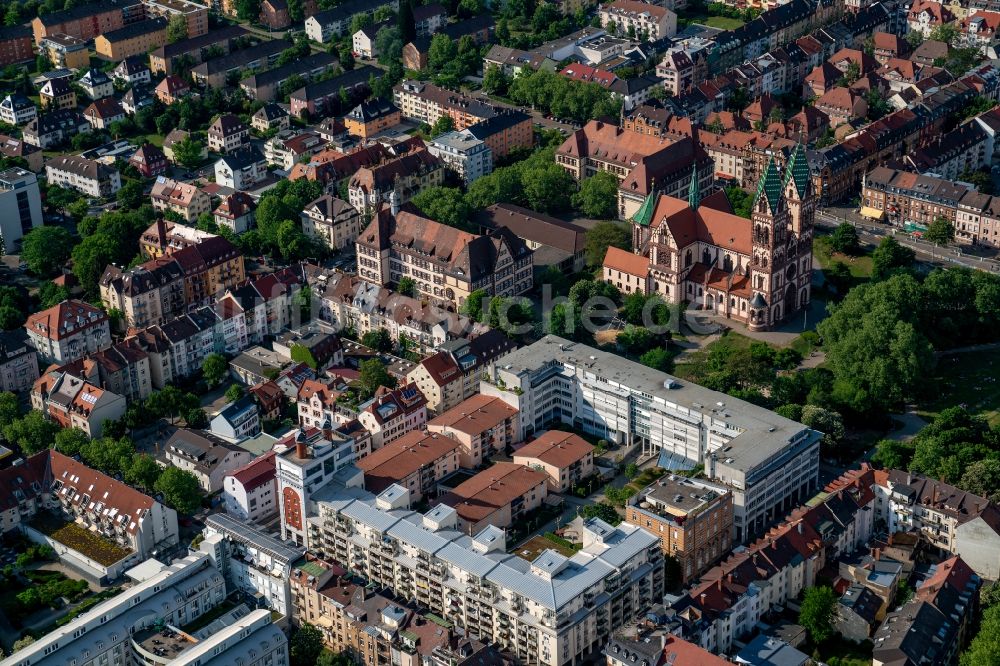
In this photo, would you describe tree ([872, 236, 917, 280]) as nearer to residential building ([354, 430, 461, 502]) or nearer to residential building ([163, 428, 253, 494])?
residential building ([354, 430, 461, 502])

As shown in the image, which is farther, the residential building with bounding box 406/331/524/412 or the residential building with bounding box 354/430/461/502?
the residential building with bounding box 406/331/524/412

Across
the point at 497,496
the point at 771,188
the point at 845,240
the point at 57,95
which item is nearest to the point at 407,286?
the point at 771,188

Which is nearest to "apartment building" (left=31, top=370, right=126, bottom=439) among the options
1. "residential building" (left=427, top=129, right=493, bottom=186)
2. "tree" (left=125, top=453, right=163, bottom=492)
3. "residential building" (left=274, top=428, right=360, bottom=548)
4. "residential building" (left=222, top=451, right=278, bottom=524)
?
"tree" (left=125, top=453, right=163, bottom=492)

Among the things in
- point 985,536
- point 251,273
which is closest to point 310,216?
point 251,273

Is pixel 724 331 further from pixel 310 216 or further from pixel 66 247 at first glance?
pixel 66 247

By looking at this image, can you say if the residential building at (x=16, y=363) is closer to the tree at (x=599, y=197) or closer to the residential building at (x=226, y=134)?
the residential building at (x=226, y=134)
